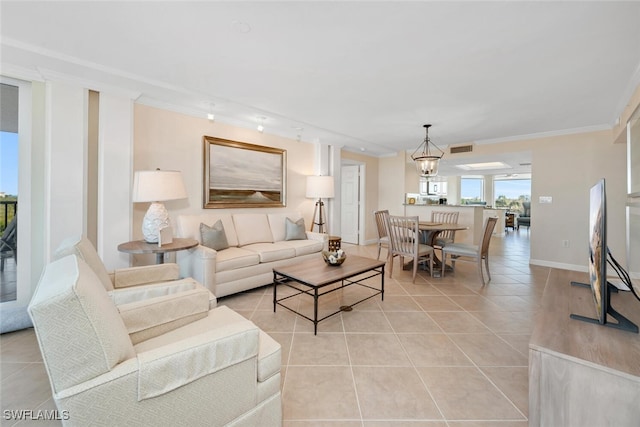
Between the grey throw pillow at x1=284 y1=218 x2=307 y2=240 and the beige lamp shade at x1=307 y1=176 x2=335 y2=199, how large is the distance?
2.48ft

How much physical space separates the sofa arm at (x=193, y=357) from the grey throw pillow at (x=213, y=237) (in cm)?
228

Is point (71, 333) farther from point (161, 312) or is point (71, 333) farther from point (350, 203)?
point (350, 203)

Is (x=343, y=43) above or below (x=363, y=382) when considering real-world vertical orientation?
above

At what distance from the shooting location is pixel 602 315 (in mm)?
1198

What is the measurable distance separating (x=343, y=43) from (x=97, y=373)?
7.74ft

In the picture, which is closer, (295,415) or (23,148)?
(295,415)

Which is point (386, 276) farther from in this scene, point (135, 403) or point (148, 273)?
point (135, 403)

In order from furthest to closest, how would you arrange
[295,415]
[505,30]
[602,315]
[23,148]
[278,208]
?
[278,208], [23,148], [505,30], [295,415], [602,315]

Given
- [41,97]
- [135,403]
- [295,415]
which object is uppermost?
[41,97]

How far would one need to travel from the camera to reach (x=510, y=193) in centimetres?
1138

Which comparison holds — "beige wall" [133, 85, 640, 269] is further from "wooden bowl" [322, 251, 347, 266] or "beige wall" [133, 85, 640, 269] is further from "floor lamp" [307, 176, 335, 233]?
"wooden bowl" [322, 251, 347, 266]

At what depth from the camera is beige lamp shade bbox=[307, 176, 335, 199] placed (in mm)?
4754

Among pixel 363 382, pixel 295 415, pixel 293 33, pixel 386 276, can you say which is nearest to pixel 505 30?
pixel 293 33

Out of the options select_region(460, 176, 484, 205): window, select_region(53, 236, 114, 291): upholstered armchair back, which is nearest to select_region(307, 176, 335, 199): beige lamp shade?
select_region(53, 236, 114, 291): upholstered armchair back
